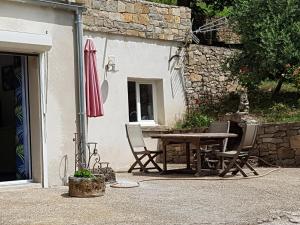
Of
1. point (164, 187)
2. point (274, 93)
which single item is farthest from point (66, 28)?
point (274, 93)

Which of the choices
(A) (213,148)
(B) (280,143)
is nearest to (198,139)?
(A) (213,148)

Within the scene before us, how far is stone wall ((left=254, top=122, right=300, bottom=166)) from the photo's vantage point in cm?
1189

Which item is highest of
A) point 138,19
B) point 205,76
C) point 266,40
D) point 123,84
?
point 138,19

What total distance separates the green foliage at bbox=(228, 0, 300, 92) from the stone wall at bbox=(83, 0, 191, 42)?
1595 mm

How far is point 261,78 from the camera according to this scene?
46.5 ft

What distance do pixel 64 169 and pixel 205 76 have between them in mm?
6831

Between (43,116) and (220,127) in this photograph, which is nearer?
(43,116)

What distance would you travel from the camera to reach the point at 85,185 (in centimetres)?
796

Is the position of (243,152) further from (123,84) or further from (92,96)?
(123,84)

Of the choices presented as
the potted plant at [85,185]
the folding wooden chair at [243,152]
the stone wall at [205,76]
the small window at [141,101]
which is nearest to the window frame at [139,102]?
the small window at [141,101]

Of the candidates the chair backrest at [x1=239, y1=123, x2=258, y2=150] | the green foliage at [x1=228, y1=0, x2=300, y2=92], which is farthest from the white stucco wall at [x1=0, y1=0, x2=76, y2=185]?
the green foliage at [x1=228, y1=0, x2=300, y2=92]

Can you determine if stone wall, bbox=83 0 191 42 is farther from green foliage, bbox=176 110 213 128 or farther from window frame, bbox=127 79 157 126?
green foliage, bbox=176 110 213 128

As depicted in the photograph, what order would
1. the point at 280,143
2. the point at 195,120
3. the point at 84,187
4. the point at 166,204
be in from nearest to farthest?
1. the point at 166,204
2. the point at 84,187
3. the point at 280,143
4. the point at 195,120

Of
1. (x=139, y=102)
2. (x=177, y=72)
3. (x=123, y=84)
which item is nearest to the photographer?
(x=123, y=84)
